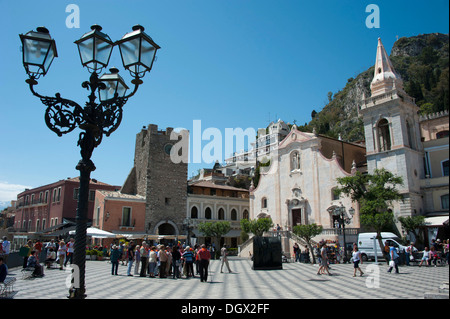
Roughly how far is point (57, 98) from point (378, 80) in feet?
109

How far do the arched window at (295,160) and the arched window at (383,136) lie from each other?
1063cm

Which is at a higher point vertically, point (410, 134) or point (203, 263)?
point (410, 134)

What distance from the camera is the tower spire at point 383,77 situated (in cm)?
3234

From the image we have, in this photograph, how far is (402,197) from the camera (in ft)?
82.6

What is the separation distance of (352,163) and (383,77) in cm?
1000

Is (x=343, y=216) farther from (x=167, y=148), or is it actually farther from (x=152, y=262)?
(x=167, y=148)

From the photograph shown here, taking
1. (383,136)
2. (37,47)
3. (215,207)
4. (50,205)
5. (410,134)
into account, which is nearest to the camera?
(37,47)

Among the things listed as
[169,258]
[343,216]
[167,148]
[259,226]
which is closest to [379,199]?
[343,216]

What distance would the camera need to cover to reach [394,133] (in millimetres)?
28922

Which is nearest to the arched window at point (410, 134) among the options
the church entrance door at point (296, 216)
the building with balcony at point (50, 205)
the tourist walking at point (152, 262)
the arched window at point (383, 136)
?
the arched window at point (383, 136)

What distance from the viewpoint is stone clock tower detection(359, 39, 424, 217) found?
25906 mm

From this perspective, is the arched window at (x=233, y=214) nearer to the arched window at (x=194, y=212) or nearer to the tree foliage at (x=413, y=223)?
the arched window at (x=194, y=212)

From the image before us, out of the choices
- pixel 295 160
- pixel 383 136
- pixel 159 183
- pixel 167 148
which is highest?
pixel 167 148
